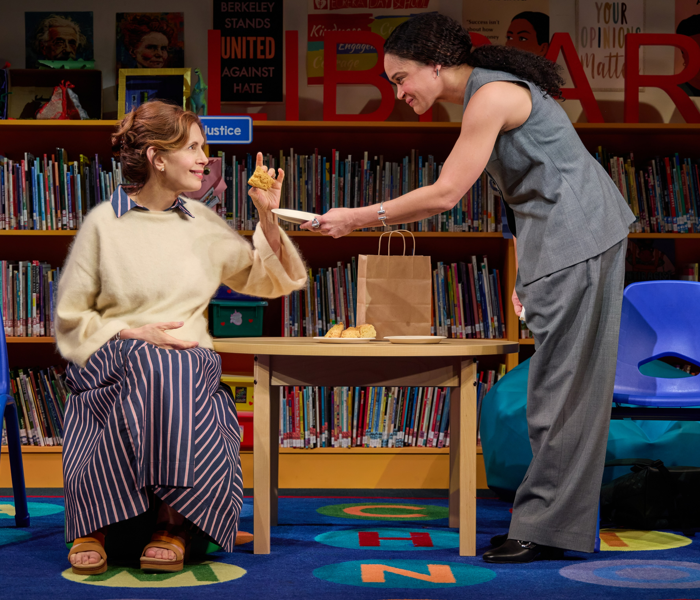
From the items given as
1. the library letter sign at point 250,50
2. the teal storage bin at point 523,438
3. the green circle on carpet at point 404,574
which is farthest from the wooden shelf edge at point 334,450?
the library letter sign at point 250,50

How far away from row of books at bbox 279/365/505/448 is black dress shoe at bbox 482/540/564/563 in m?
1.45

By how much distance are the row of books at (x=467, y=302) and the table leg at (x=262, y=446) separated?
150cm

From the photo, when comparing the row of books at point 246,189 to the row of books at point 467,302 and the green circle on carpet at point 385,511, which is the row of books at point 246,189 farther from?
the green circle on carpet at point 385,511

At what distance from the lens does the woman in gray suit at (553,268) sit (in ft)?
6.31

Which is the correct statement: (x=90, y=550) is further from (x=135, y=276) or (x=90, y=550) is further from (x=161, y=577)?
(x=135, y=276)

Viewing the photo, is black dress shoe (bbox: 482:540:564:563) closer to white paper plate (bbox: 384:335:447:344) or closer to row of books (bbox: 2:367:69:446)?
white paper plate (bbox: 384:335:447:344)

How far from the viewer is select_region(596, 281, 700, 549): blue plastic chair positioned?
2.24 meters

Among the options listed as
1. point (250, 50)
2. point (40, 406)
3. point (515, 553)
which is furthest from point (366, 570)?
point (250, 50)

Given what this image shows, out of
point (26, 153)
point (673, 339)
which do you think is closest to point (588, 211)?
point (673, 339)

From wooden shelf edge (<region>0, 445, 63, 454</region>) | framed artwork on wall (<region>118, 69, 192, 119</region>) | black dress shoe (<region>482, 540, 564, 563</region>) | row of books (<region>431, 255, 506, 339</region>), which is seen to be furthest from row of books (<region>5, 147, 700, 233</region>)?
black dress shoe (<region>482, 540, 564, 563</region>)

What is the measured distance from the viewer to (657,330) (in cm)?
227

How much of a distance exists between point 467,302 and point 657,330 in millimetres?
1297

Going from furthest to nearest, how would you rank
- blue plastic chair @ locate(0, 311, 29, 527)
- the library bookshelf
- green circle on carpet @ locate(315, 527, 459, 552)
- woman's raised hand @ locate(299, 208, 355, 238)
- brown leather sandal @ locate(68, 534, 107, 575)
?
the library bookshelf
blue plastic chair @ locate(0, 311, 29, 527)
green circle on carpet @ locate(315, 527, 459, 552)
woman's raised hand @ locate(299, 208, 355, 238)
brown leather sandal @ locate(68, 534, 107, 575)

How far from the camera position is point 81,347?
1.97m
